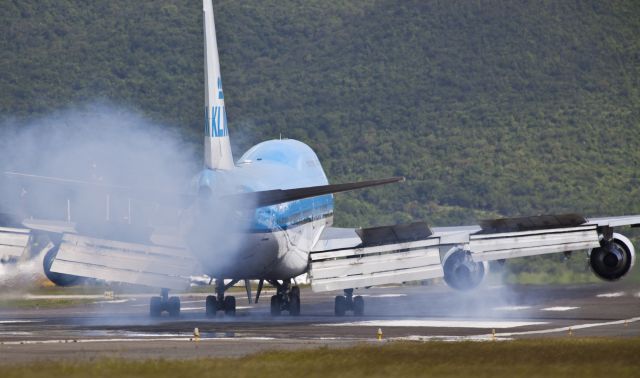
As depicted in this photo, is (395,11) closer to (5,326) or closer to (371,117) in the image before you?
(371,117)

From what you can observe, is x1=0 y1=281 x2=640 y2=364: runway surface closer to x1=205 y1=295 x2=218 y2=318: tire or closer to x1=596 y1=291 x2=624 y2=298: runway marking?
x1=596 y1=291 x2=624 y2=298: runway marking

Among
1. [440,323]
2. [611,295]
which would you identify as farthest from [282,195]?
[611,295]

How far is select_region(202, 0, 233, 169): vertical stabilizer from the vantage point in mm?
47531

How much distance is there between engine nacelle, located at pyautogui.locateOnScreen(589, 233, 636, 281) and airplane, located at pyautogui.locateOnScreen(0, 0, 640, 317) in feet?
0.13

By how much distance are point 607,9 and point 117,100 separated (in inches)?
2592

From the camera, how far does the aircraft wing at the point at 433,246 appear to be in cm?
5031

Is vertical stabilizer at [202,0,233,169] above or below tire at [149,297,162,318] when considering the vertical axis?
above

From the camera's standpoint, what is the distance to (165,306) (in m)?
Answer: 54.9

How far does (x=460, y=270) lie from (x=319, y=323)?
591 centimetres

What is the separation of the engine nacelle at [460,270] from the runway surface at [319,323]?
1408 millimetres

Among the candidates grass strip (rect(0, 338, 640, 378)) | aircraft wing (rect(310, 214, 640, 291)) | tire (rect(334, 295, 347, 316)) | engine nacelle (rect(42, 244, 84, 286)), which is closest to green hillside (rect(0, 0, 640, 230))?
tire (rect(334, 295, 347, 316))

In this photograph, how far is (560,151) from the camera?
135250mm

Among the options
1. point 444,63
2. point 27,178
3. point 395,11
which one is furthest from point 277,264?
point 395,11

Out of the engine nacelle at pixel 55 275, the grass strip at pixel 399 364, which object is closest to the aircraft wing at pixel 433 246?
the engine nacelle at pixel 55 275
